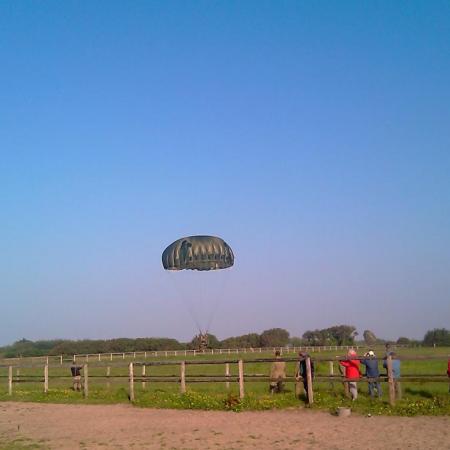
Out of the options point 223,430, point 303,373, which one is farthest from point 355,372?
point 223,430

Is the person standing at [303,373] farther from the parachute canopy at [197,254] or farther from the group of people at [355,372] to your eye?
the parachute canopy at [197,254]

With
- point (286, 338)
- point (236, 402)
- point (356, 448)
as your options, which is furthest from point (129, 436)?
point (286, 338)

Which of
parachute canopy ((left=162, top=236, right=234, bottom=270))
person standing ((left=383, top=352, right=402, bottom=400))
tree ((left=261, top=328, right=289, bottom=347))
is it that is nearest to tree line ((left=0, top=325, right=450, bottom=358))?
tree ((left=261, top=328, right=289, bottom=347))

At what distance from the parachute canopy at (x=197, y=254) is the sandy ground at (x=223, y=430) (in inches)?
374

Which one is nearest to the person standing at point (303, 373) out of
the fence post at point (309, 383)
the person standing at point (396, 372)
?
the fence post at point (309, 383)

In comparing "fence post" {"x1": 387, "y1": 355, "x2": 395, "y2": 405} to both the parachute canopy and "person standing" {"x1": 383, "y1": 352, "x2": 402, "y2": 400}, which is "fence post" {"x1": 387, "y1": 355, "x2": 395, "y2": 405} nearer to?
"person standing" {"x1": 383, "y1": 352, "x2": 402, "y2": 400}

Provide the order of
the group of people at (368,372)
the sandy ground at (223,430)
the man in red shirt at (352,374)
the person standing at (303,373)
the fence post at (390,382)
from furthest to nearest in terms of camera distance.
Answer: the person standing at (303,373), the man in red shirt at (352,374), the group of people at (368,372), the fence post at (390,382), the sandy ground at (223,430)

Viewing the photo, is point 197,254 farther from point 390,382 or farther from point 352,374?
point 390,382

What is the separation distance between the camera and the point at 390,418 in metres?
11.5

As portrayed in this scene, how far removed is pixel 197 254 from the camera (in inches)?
918

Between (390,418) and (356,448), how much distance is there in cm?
293

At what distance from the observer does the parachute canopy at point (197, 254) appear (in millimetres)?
23391

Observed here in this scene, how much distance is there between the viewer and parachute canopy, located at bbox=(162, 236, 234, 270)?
23391mm

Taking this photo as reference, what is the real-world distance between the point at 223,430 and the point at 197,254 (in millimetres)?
12567
